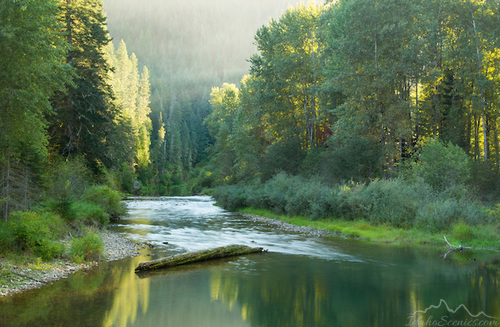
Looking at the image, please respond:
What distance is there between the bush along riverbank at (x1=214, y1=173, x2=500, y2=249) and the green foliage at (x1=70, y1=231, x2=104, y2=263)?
14302mm

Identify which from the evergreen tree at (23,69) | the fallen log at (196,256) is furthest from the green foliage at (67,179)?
the fallen log at (196,256)

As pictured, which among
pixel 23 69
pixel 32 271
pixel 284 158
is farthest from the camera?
pixel 284 158

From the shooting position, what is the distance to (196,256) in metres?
15.8

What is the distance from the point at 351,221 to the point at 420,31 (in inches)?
653

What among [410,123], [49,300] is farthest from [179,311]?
[410,123]

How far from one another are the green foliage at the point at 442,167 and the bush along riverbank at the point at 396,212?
28.9 inches

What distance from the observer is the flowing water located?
31.2ft

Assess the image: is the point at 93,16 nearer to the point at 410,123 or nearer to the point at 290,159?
the point at 290,159

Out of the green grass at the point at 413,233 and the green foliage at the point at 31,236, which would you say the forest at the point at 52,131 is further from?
the green grass at the point at 413,233

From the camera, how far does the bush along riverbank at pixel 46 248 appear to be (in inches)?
473

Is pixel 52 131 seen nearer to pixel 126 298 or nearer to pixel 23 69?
pixel 23 69

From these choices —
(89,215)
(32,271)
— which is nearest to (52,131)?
(89,215)

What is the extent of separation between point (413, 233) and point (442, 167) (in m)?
7.00

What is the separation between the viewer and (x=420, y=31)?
30234mm
